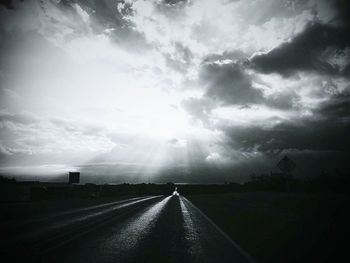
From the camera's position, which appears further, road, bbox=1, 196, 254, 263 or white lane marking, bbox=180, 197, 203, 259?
white lane marking, bbox=180, 197, 203, 259

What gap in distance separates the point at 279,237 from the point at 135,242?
5248 mm

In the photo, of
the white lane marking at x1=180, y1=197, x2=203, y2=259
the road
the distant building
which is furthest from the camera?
the distant building

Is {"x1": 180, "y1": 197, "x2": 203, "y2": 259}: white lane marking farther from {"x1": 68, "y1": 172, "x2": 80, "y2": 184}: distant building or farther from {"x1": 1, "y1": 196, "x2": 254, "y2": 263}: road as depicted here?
{"x1": 68, "y1": 172, "x2": 80, "y2": 184}: distant building

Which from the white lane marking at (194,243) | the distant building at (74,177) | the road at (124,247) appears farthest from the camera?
the distant building at (74,177)

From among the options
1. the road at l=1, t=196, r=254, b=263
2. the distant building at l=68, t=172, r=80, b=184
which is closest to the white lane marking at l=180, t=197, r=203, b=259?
the road at l=1, t=196, r=254, b=263

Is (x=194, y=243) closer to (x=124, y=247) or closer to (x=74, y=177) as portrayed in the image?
(x=124, y=247)

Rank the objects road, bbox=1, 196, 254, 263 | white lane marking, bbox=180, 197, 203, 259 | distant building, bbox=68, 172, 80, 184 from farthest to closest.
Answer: distant building, bbox=68, 172, 80, 184 → white lane marking, bbox=180, 197, 203, 259 → road, bbox=1, 196, 254, 263

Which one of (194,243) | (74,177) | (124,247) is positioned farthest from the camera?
(74,177)

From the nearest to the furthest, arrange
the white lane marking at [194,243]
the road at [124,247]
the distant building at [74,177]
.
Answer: the road at [124,247]
the white lane marking at [194,243]
the distant building at [74,177]

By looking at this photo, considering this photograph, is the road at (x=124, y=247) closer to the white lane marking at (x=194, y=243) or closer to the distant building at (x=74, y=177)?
the white lane marking at (x=194, y=243)

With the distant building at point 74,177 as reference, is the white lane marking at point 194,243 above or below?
below

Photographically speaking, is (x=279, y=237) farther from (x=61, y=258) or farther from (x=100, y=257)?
(x=61, y=258)

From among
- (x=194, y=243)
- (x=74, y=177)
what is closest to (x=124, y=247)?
(x=194, y=243)

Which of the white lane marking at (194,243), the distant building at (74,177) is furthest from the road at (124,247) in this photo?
the distant building at (74,177)
